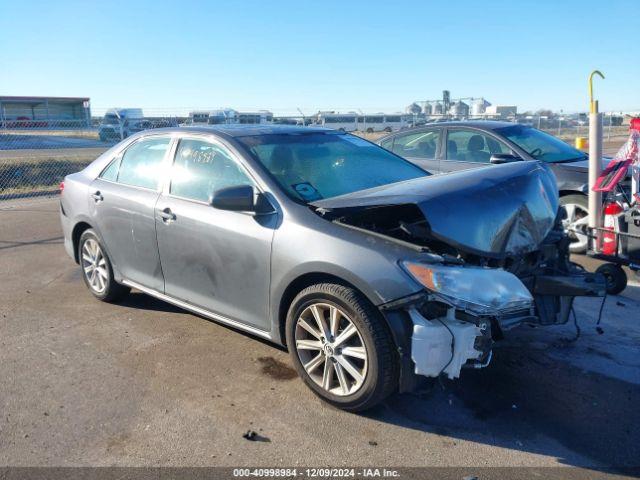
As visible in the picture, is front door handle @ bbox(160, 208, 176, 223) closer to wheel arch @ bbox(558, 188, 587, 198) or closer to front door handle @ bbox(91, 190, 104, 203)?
front door handle @ bbox(91, 190, 104, 203)

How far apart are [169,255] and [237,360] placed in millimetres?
993

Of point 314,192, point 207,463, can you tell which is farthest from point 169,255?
point 207,463

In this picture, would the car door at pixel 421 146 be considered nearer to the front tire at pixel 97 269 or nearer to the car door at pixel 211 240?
the car door at pixel 211 240

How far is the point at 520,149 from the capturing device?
7523 mm

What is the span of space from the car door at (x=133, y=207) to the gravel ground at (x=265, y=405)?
1.72 feet

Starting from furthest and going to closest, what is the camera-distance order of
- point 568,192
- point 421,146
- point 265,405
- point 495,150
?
point 421,146, point 495,150, point 568,192, point 265,405

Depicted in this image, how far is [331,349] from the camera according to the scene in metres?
3.51

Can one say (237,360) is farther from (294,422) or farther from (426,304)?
(426,304)

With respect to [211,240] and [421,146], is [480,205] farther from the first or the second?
[421,146]

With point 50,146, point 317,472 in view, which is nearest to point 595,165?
point 317,472

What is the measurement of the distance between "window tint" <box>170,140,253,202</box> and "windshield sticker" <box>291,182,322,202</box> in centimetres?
34

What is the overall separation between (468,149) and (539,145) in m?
0.95

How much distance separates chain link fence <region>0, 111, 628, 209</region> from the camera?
51.9ft

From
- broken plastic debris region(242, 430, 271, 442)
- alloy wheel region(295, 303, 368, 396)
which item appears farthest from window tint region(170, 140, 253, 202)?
broken plastic debris region(242, 430, 271, 442)
